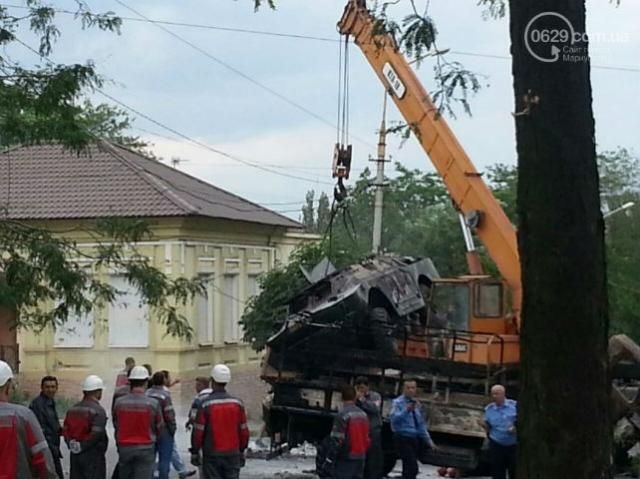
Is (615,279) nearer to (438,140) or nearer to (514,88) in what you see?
(438,140)

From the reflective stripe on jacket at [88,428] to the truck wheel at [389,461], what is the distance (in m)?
6.62

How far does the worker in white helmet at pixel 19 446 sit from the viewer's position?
30.1 feet

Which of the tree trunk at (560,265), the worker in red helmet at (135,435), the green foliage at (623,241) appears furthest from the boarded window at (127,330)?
the tree trunk at (560,265)

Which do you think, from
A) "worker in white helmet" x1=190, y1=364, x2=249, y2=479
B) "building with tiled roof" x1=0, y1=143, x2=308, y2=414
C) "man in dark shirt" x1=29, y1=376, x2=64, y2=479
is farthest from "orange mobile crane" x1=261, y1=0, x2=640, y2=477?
"building with tiled roof" x1=0, y1=143, x2=308, y2=414

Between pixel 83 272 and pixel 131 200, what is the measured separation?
20.9 metres

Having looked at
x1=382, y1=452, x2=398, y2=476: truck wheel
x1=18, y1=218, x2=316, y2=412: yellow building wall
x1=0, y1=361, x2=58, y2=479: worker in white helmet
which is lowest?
x1=382, y1=452, x2=398, y2=476: truck wheel

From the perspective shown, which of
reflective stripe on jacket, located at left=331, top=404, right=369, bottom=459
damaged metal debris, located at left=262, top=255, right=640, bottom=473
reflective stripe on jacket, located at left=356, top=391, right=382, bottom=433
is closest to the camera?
reflective stripe on jacket, located at left=331, top=404, right=369, bottom=459

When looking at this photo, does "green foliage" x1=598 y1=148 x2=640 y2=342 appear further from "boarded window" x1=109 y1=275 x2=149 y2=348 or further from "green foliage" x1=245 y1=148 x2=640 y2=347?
"boarded window" x1=109 y1=275 x2=149 y2=348

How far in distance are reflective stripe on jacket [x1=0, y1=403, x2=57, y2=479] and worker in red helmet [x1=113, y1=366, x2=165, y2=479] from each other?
182 inches

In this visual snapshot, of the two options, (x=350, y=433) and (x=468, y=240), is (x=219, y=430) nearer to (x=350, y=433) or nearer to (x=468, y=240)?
(x=350, y=433)

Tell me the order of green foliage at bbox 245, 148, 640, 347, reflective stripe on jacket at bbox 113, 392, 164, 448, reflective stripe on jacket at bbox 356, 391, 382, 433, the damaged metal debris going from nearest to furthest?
reflective stripe on jacket at bbox 113, 392, 164, 448, reflective stripe on jacket at bbox 356, 391, 382, 433, the damaged metal debris, green foliage at bbox 245, 148, 640, 347

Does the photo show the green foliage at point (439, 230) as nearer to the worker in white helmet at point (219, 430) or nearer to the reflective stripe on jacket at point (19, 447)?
the worker in white helmet at point (219, 430)

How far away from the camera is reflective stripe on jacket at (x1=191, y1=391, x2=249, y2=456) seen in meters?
13.9

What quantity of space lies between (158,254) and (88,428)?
20624 mm
